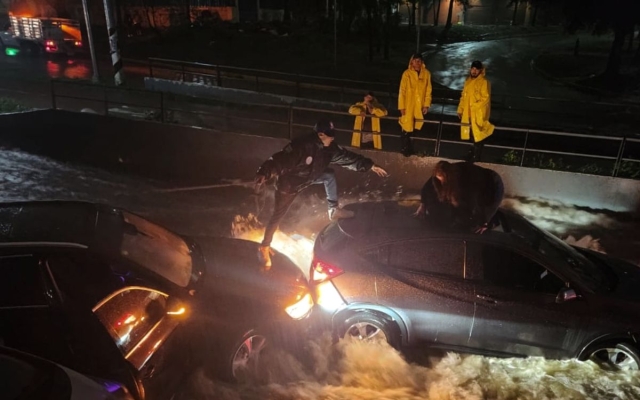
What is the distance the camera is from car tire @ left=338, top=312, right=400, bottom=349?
493cm

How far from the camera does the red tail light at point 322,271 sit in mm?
A: 4992

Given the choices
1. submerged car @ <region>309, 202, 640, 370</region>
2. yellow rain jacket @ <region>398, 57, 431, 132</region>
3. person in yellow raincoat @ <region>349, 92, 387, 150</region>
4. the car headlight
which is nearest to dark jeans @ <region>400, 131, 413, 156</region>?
yellow rain jacket @ <region>398, 57, 431, 132</region>

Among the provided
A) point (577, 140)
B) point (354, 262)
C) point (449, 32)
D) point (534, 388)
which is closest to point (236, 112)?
point (577, 140)

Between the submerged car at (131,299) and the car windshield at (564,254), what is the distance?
89.7 inches

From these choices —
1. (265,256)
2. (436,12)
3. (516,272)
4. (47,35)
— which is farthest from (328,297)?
(436,12)

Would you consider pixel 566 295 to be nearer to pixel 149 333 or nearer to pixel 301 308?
pixel 301 308

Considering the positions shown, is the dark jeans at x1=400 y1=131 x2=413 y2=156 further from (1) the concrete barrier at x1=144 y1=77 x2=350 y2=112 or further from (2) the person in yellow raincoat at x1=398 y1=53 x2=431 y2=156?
(1) the concrete barrier at x1=144 y1=77 x2=350 y2=112

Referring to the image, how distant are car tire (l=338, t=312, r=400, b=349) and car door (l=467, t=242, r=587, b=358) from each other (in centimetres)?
82

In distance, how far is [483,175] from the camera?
7527 millimetres

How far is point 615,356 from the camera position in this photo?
184 inches

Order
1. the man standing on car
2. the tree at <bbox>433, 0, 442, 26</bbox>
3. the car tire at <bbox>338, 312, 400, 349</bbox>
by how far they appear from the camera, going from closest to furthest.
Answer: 1. the car tire at <bbox>338, 312, 400, 349</bbox>
2. the man standing on car
3. the tree at <bbox>433, 0, 442, 26</bbox>

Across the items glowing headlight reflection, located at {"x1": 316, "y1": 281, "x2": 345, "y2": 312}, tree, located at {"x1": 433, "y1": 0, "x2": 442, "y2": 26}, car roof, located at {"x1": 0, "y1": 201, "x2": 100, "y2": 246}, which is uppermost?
tree, located at {"x1": 433, "y1": 0, "x2": 442, "y2": 26}

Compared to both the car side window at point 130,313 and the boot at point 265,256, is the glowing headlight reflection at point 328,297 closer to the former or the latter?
the boot at point 265,256

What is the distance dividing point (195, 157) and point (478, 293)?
7.77 metres
